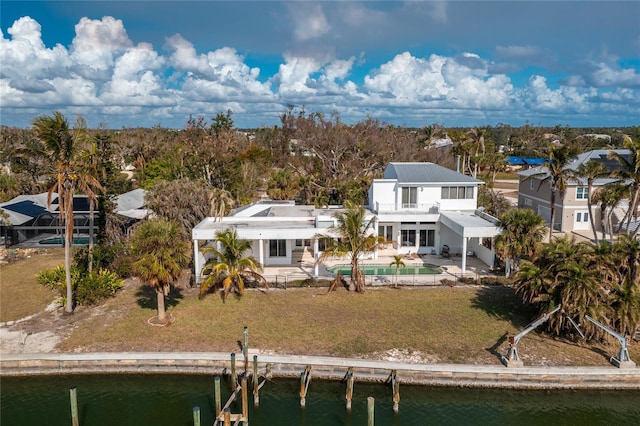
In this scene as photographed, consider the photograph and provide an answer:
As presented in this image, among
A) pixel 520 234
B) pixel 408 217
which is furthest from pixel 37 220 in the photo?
pixel 520 234

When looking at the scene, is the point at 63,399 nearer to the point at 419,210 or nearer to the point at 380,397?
the point at 380,397

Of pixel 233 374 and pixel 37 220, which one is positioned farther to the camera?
pixel 37 220

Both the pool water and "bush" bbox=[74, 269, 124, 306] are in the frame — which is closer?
"bush" bbox=[74, 269, 124, 306]

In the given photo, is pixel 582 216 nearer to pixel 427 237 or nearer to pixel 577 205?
pixel 577 205

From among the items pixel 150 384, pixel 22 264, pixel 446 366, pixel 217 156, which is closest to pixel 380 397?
pixel 446 366

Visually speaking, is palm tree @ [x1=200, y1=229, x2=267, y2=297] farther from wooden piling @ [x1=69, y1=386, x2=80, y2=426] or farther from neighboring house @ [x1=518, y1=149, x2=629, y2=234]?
neighboring house @ [x1=518, y1=149, x2=629, y2=234]

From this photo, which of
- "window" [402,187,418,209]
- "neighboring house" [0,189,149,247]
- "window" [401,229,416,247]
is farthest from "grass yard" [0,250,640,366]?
"neighboring house" [0,189,149,247]
